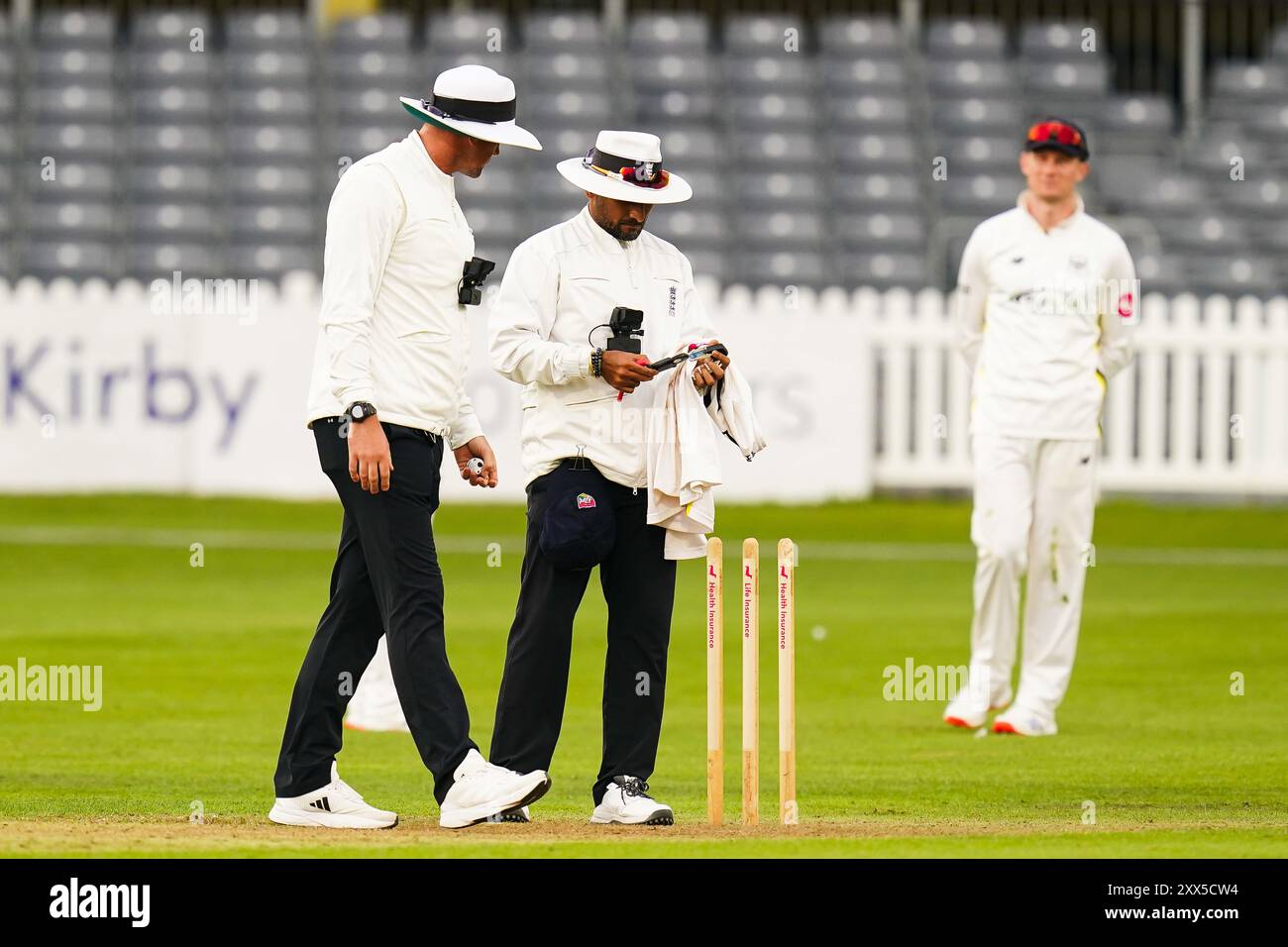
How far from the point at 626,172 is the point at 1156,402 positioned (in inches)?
532

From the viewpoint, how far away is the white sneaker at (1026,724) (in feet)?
34.2

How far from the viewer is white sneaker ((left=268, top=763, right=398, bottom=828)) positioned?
287 inches

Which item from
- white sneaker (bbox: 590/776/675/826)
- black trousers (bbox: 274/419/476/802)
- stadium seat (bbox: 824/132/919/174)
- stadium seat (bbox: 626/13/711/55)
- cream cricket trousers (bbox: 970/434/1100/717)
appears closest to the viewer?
black trousers (bbox: 274/419/476/802)

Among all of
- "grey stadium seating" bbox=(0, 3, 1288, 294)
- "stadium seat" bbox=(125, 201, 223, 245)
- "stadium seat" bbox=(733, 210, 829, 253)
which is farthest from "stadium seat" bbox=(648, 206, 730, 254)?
"stadium seat" bbox=(125, 201, 223, 245)

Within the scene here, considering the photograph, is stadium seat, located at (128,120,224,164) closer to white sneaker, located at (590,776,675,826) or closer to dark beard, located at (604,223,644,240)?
dark beard, located at (604,223,644,240)

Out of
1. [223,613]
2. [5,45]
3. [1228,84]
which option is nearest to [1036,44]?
[1228,84]

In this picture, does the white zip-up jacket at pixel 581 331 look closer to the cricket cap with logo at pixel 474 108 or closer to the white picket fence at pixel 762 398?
the cricket cap with logo at pixel 474 108

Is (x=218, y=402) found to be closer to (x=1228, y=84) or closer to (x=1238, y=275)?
(x=1238, y=275)

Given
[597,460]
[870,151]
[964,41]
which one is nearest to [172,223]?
[870,151]

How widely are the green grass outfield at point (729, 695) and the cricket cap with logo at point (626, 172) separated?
206cm

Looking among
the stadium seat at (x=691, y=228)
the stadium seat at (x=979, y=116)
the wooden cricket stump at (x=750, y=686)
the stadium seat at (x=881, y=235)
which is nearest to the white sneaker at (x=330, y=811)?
the wooden cricket stump at (x=750, y=686)

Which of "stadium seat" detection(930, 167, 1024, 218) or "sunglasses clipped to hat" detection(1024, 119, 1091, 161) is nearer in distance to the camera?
"sunglasses clipped to hat" detection(1024, 119, 1091, 161)

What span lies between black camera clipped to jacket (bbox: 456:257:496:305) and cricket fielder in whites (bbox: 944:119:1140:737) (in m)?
3.85
